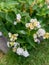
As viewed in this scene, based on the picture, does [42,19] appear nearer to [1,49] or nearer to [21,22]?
[21,22]

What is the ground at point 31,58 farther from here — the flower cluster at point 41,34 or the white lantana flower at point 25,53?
the flower cluster at point 41,34

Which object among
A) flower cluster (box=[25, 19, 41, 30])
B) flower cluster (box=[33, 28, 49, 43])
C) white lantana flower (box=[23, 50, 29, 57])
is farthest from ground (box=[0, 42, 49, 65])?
flower cluster (box=[25, 19, 41, 30])

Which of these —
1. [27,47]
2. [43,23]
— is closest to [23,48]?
[27,47]

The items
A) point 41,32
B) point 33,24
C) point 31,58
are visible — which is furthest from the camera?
point 31,58

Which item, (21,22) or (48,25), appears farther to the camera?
(48,25)

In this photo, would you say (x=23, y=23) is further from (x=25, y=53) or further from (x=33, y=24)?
(x=25, y=53)

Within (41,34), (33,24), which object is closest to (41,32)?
(41,34)
